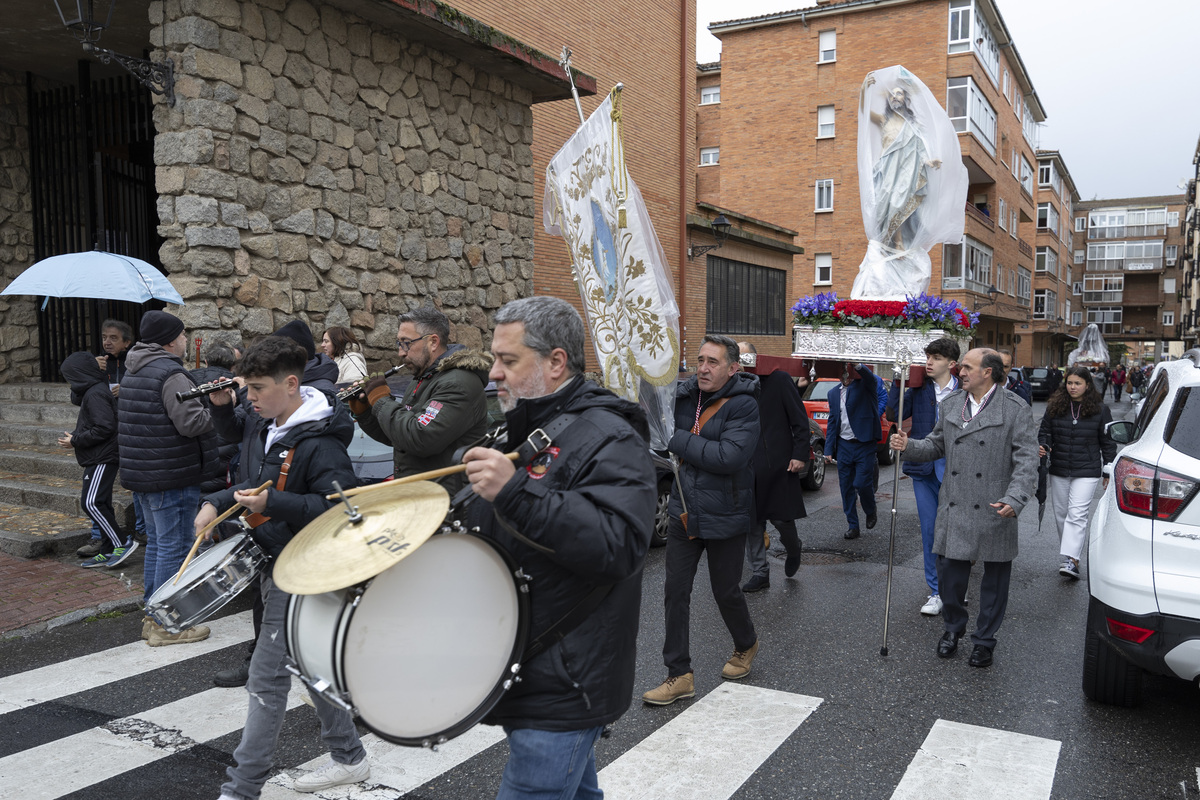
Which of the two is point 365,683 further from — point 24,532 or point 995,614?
point 24,532

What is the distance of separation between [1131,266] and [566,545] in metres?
114

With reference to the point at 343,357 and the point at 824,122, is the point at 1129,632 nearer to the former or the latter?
the point at 343,357

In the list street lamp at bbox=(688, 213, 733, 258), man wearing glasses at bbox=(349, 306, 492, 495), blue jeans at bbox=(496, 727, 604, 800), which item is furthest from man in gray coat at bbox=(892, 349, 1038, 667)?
street lamp at bbox=(688, 213, 733, 258)

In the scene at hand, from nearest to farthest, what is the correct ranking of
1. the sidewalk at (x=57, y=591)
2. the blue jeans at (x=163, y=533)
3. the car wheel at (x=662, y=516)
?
the blue jeans at (x=163, y=533) → the sidewalk at (x=57, y=591) → the car wheel at (x=662, y=516)

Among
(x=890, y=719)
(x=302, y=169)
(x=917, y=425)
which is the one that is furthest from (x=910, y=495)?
(x=302, y=169)

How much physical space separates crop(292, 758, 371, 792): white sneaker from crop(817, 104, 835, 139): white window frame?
1343 inches

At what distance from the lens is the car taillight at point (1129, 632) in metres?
3.82

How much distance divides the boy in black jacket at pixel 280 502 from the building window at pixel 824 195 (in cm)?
3309

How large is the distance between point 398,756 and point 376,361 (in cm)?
632

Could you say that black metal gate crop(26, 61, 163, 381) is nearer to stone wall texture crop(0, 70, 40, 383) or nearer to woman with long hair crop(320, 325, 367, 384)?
stone wall texture crop(0, 70, 40, 383)

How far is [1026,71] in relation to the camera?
41750mm

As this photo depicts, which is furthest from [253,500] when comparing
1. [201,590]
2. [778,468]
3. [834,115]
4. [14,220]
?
[834,115]

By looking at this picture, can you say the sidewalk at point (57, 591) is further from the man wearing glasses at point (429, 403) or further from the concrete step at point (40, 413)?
the man wearing glasses at point (429, 403)

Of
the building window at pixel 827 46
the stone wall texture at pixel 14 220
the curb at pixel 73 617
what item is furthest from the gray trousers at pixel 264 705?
the building window at pixel 827 46
